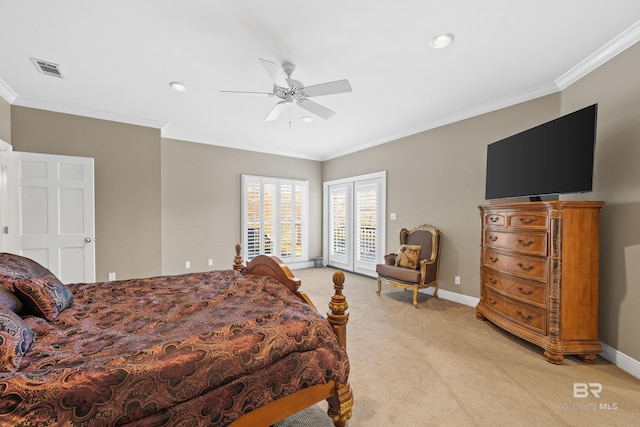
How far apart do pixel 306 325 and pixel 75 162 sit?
3987mm

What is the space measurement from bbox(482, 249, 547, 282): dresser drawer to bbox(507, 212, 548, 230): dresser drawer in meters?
0.31

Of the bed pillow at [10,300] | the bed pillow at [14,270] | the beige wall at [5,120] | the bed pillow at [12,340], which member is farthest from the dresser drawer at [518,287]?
the beige wall at [5,120]

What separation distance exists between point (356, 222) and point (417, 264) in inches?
77.7

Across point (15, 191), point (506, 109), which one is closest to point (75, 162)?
point (15, 191)

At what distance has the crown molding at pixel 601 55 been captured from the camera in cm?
224

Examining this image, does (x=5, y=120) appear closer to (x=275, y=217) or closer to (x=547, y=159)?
(x=275, y=217)

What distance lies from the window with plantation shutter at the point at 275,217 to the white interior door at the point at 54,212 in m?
2.54

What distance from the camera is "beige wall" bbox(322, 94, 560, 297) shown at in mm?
3600

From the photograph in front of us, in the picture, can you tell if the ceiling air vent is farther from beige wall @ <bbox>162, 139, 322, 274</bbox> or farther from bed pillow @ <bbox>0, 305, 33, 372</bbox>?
bed pillow @ <bbox>0, 305, 33, 372</bbox>

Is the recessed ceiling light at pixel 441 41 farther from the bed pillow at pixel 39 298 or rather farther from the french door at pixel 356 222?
the bed pillow at pixel 39 298

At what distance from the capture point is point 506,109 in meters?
3.56

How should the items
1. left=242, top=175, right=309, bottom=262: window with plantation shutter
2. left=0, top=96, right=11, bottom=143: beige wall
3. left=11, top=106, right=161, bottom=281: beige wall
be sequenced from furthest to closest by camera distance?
→ left=242, top=175, right=309, bottom=262: window with plantation shutter, left=11, top=106, right=161, bottom=281: beige wall, left=0, top=96, right=11, bottom=143: beige wall

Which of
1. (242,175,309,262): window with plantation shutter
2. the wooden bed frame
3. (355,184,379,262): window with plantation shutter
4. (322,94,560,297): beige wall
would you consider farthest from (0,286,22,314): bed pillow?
(355,184,379,262): window with plantation shutter

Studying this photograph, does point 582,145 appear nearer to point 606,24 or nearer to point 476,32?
point 606,24
